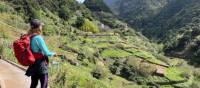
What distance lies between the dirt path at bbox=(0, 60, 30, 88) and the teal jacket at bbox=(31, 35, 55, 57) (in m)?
2.86

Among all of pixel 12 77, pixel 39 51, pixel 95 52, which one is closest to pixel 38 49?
pixel 39 51

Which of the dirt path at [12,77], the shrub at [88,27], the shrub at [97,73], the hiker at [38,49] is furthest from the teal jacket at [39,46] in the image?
the shrub at [88,27]

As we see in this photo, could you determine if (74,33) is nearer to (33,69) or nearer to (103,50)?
(103,50)

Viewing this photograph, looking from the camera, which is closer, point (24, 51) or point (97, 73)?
point (24, 51)

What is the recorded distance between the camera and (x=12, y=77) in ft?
40.9

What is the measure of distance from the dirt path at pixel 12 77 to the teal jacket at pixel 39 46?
2856mm

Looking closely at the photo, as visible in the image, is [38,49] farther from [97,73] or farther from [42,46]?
[97,73]

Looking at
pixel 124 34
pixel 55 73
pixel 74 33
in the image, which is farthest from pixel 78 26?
pixel 55 73

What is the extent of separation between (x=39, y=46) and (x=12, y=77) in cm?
423

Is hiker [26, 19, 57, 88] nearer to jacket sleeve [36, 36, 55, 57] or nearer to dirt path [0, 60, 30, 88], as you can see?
jacket sleeve [36, 36, 55, 57]

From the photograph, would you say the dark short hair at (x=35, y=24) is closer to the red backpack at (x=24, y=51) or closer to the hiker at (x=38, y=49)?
the hiker at (x=38, y=49)

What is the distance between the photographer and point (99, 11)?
170m

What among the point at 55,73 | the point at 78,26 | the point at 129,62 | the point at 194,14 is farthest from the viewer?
the point at 194,14

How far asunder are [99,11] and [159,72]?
98924 mm
